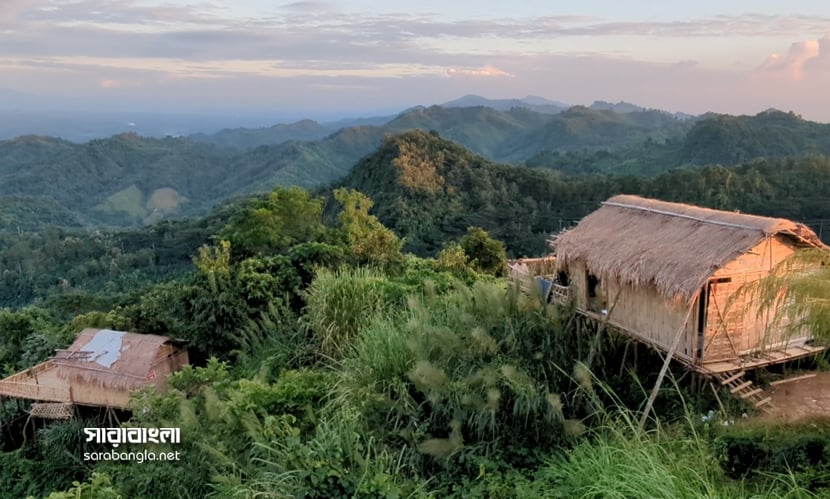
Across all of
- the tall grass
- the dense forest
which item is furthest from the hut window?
the tall grass

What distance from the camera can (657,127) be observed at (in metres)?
118

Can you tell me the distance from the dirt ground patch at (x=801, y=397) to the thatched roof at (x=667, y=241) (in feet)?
5.88

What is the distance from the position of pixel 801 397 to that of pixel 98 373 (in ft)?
31.4

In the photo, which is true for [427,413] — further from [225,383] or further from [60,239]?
[60,239]

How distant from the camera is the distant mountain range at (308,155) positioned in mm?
60531

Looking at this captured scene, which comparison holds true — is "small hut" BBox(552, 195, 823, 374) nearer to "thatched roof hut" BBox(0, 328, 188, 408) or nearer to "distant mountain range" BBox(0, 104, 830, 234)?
"thatched roof hut" BBox(0, 328, 188, 408)

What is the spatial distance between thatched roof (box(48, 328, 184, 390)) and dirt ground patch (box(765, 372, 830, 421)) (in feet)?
27.4

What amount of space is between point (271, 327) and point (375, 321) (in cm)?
233

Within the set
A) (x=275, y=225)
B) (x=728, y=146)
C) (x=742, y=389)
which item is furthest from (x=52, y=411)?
(x=728, y=146)

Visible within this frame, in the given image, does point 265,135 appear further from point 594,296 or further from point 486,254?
point 594,296

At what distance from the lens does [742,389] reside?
645 centimetres

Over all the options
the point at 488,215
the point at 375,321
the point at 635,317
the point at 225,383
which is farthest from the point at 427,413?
the point at 488,215

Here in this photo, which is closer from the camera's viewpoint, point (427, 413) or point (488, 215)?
point (427, 413)

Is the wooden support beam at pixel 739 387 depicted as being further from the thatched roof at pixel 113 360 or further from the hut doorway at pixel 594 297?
the thatched roof at pixel 113 360
